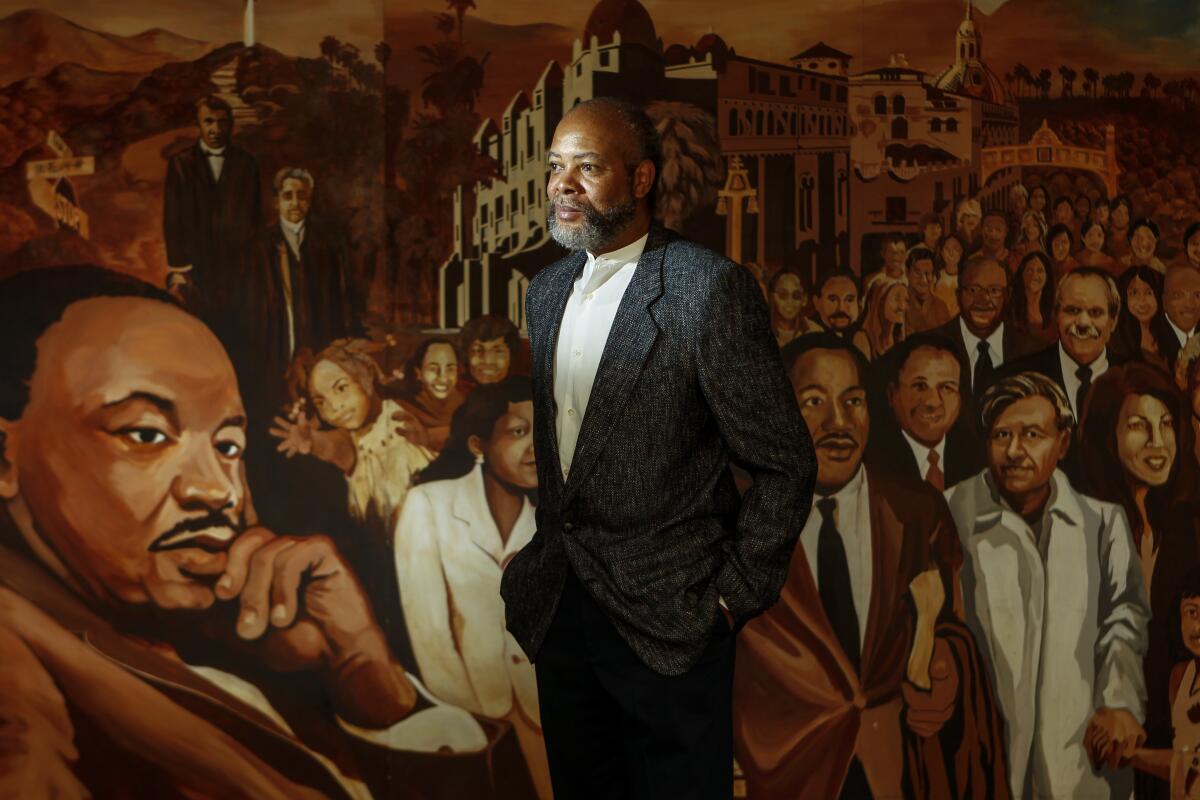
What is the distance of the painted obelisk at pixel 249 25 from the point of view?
3383 mm

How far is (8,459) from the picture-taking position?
11.0 feet

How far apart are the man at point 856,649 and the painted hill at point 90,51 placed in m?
1.90

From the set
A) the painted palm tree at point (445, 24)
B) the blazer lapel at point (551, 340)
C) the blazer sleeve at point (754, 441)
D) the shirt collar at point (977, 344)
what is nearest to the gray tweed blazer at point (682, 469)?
the blazer sleeve at point (754, 441)

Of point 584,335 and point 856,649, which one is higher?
point 584,335

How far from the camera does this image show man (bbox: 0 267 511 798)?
3373 millimetres

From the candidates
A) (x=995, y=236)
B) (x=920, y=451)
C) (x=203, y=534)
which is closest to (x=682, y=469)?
(x=920, y=451)

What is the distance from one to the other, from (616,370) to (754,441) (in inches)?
10.8

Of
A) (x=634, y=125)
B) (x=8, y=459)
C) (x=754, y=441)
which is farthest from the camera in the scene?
(x=8, y=459)

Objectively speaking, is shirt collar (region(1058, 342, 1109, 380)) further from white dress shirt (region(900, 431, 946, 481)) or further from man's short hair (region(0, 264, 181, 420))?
man's short hair (region(0, 264, 181, 420))

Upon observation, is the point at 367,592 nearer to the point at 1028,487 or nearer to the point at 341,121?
the point at 341,121

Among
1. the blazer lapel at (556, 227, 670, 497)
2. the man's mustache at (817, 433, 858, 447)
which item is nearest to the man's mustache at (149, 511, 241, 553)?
the blazer lapel at (556, 227, 670, 497)

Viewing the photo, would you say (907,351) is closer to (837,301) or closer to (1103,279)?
(837,301)

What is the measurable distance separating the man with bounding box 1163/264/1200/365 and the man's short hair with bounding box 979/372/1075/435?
1.06 feet

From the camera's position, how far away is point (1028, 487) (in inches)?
133
